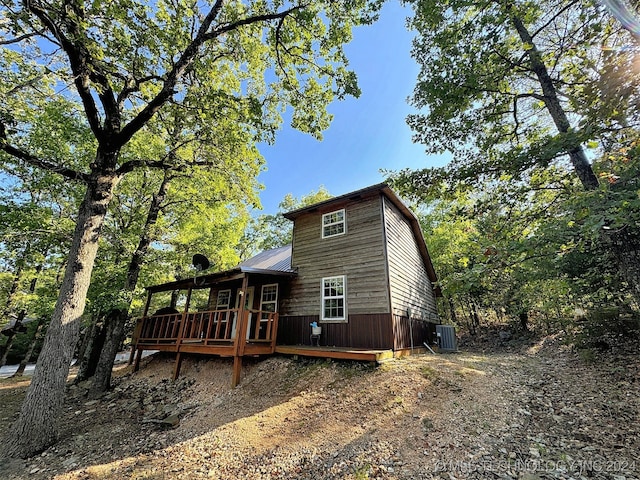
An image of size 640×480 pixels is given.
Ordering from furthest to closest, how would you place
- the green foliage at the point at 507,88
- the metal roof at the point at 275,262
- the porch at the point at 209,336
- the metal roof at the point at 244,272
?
the metal roof at the point at 275,262 → the metal roof at the point at 244,272 → the porch at the point at 209,336 → the green foliage at the point at 507,88

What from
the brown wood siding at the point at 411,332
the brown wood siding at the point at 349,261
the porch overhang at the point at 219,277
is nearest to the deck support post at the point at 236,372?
the porch overhang at the point at 219,277

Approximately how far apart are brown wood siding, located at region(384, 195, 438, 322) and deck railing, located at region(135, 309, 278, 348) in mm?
4354

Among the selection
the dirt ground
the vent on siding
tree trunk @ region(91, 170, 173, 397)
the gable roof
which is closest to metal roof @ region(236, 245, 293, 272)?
the gable roof

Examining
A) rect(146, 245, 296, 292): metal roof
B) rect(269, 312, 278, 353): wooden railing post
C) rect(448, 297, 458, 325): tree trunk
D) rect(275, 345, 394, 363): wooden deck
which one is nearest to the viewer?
rect(275, 345, 394, 363): wooden deck

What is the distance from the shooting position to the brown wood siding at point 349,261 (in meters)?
8.56

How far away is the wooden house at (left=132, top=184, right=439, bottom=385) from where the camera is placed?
822cm

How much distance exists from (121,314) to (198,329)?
3.34m

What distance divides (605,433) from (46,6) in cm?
1184

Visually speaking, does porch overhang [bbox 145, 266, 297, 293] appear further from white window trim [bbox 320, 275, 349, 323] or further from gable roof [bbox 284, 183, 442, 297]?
gable roof [bbox 284, 183, 442, 297]

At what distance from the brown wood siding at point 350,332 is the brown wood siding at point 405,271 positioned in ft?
2.22

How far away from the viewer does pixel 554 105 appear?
21.0 ft

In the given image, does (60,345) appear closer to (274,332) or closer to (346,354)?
(274,332)

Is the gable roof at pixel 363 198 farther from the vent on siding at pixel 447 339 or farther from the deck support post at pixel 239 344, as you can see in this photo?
the deck support post at pixel 239 344

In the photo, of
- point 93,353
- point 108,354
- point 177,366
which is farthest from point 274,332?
point 93,353
